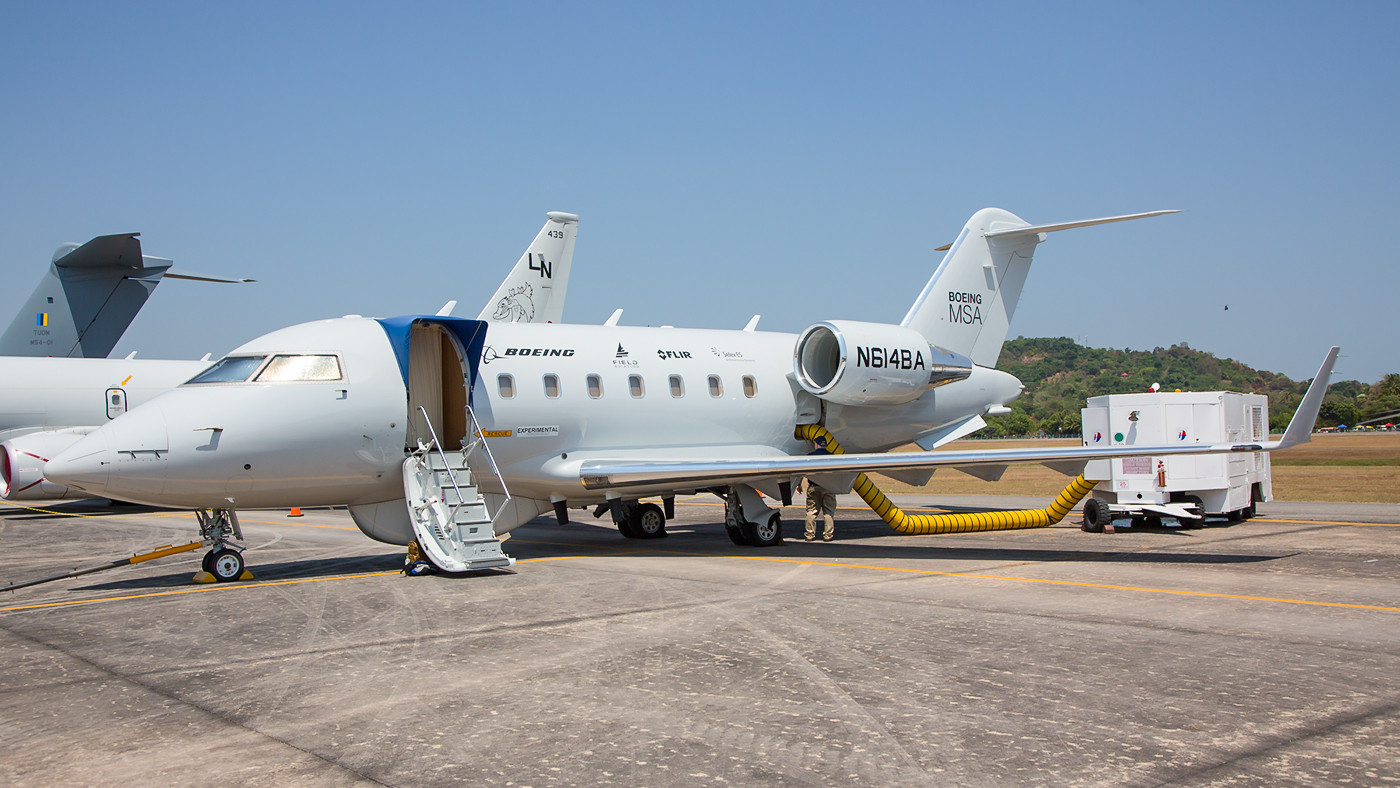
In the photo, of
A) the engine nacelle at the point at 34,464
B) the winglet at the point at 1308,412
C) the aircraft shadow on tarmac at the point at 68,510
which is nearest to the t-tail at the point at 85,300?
the aircraft shadow on tarmac at the point at 68,510

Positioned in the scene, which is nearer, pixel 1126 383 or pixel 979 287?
pixel 979 287

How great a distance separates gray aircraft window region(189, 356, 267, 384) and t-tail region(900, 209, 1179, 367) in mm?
11385

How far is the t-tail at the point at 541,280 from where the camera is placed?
25922 mm

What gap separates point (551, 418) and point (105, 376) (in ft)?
56.4

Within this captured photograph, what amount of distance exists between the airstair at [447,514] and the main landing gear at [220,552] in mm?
2053

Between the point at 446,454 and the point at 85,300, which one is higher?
the point at 85,300

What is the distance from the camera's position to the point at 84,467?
430 inches

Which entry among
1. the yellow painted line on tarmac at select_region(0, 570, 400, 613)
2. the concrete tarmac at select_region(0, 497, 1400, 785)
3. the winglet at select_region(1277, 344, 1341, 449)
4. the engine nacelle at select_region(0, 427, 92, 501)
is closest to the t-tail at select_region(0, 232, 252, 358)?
the engine nacelle at select_region(0, 427, 92, 501)

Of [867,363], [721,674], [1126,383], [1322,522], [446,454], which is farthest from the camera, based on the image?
[1126,383]

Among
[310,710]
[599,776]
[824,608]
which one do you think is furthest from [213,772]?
[824,608]

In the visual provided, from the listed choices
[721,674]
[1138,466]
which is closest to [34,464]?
[721,674]

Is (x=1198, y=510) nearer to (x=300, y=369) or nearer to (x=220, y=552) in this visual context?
(x=300, y=369)

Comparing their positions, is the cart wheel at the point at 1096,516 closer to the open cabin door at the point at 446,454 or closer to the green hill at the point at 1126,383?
the open cabin door at the point at 446,454

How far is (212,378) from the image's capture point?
40.3 ft
